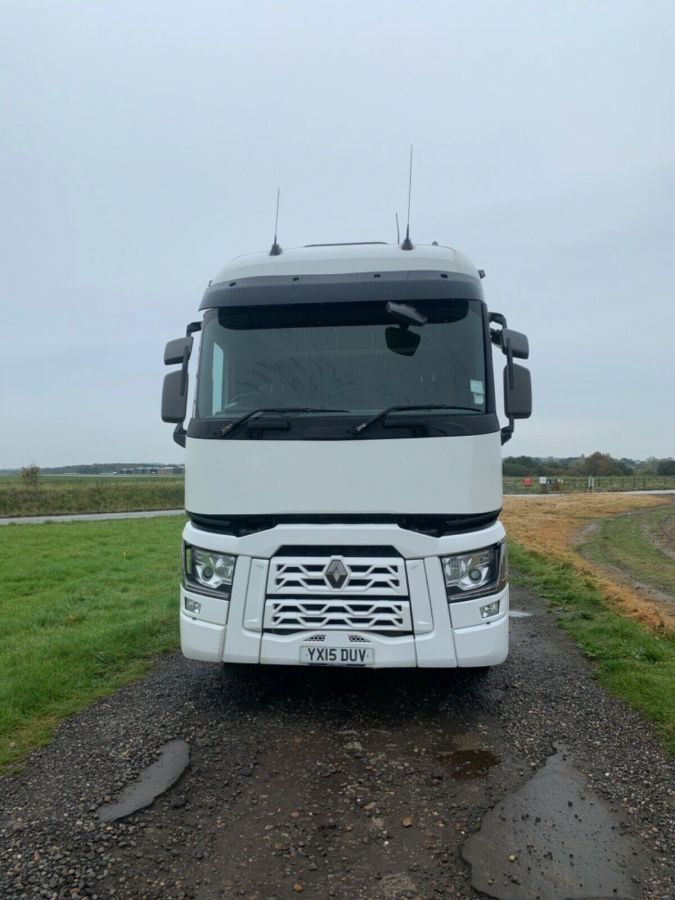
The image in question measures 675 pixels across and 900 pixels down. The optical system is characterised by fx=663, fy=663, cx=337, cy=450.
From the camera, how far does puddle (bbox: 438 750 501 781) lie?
366 cm

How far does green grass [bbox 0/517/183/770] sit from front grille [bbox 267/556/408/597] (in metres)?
1.95

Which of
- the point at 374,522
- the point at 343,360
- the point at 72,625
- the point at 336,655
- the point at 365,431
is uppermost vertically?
the point at 343,360

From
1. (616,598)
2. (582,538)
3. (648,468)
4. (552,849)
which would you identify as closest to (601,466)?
(648,468)

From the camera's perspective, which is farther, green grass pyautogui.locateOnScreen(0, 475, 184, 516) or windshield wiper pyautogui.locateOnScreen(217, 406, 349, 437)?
green grass pyautogui.locateOnScreen(0, 475, 184, 516)

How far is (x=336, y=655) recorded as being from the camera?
4.19 meters

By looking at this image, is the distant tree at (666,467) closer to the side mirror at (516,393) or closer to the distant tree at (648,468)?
the distant tree at (648,468)

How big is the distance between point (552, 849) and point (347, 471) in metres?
2.27

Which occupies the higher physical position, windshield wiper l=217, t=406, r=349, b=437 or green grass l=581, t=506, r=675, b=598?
windshield wiper l=217, t=406, r=349, b=437

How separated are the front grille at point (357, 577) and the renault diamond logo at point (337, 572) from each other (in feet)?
0.04

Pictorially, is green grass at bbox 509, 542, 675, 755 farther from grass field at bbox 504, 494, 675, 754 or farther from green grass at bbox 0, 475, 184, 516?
green grass at bbox 0, 475, 184, 516

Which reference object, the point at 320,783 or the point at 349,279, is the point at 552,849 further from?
the point at 349,279

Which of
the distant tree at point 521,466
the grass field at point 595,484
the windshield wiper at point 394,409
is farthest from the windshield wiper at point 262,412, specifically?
the distant tree at point 521,466

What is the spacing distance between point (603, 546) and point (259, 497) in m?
17.6

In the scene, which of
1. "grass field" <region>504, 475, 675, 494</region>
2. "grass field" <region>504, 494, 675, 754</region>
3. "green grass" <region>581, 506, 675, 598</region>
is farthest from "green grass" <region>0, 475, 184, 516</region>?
"grass field" <region>504, 475, 675, 494</region>
